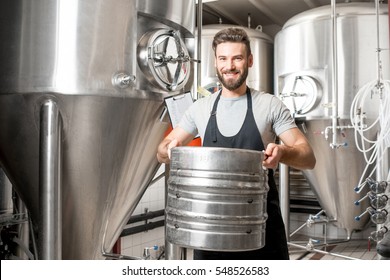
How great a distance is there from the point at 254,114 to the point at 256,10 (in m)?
3.09

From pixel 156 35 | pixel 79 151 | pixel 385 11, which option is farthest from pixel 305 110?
pixel 79 151

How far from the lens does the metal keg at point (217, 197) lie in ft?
3.25

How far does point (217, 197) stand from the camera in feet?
3.27

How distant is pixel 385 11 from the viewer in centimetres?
288

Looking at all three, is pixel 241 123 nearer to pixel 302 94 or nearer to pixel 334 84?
pixel 334 84

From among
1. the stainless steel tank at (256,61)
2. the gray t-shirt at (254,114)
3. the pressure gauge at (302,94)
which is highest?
the stainless steel tank at (256,61)

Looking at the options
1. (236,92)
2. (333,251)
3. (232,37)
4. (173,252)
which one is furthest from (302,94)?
(232,37)

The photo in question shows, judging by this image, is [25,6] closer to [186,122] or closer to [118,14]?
[118,14]

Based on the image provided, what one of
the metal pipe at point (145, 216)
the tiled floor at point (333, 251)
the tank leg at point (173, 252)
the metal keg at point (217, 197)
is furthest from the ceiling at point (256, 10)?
the metal keg at point (217, 197)

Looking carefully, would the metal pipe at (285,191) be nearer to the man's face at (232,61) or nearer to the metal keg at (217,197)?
the man's face at (232,61)

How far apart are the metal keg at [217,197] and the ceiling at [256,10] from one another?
9.46 ft

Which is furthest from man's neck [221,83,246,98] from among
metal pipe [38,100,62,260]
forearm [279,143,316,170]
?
metal pipe [38,100,62,260]

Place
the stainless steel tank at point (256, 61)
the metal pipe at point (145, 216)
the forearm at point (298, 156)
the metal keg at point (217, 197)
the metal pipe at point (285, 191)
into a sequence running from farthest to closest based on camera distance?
the stainless steel tank at point (256, 61) → the metal pipe at point (285, 191) → the metal pipe at point (145, 216) → the forearm at point (298, 156) → the metal keg at point (217, 197)
